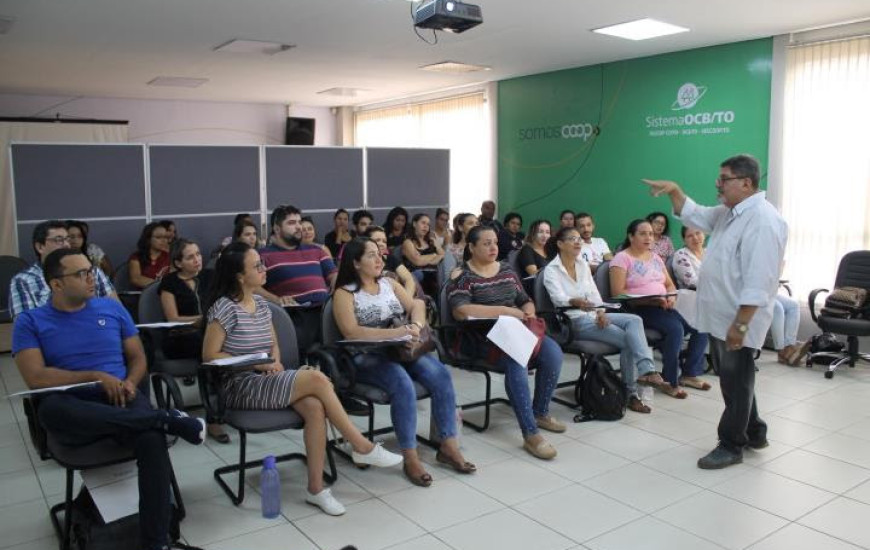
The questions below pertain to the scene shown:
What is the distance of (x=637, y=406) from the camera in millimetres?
4602

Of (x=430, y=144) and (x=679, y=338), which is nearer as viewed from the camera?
(x=679, y=338)

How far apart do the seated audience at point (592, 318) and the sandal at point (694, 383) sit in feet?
1.84

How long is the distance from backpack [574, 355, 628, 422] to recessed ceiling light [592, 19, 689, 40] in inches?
122

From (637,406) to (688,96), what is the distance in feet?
12.8

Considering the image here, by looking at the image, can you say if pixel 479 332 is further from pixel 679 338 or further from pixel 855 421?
pixel 855 421

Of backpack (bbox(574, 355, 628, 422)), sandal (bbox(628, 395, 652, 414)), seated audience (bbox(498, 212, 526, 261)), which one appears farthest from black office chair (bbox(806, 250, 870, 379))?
seated audience (bbox(498, 212, 526, 261))

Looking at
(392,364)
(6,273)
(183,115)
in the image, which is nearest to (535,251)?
(392,364)

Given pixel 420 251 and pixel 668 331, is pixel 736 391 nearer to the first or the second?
pixel 668 331

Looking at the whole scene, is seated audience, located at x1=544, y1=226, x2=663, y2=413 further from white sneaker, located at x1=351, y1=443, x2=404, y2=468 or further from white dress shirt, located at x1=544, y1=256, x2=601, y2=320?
white sneaker, located at x1=351, y1=443, x2=404, y2=468

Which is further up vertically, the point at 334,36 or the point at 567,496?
the point at 334,36

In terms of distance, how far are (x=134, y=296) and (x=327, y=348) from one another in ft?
8.11

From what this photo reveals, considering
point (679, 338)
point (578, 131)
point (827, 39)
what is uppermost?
point (827, 39)

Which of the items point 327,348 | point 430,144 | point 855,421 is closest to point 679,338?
point 855,421

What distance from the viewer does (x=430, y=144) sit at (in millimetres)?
11086
